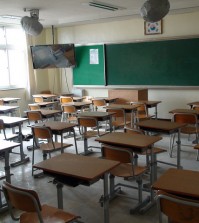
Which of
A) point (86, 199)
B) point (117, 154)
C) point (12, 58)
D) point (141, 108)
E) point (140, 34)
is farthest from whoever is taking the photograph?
point (12, 58)

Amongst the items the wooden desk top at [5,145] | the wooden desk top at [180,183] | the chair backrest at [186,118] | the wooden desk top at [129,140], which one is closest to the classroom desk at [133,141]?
the wooden desk top at [129,140]

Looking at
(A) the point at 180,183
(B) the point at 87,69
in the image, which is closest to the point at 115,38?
(B) the point at 87,69

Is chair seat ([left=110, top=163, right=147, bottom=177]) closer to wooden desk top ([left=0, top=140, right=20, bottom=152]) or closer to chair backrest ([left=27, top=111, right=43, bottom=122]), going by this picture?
wooden desk top ([left=0, top=140, right=20, bottom=152])

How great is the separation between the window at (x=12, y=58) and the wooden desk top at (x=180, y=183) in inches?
299

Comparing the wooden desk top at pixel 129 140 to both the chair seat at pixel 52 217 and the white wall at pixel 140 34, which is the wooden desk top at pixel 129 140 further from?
the white wall at pixel 140 34

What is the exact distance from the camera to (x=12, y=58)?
922cm

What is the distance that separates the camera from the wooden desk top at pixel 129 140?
3122 mm

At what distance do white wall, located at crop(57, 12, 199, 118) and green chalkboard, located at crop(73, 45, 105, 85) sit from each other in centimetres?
22

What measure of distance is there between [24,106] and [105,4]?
418 cm

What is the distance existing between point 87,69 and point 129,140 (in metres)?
6.20

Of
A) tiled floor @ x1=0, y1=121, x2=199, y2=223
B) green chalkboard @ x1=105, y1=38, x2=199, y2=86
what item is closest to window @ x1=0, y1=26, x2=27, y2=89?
green chalkboard @ x1=105, y1=38, x2=199, y2=86

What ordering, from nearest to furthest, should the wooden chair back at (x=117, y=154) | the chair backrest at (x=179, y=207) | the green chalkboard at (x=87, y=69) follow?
the chair backrest at (x=179, y=207) < the wooden chair back at (x=117, y=154) < the green chalkboard at (x=87, y=69)

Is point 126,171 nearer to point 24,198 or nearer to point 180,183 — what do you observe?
point 180,183

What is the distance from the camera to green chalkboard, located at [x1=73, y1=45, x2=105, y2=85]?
8930 millimetres
